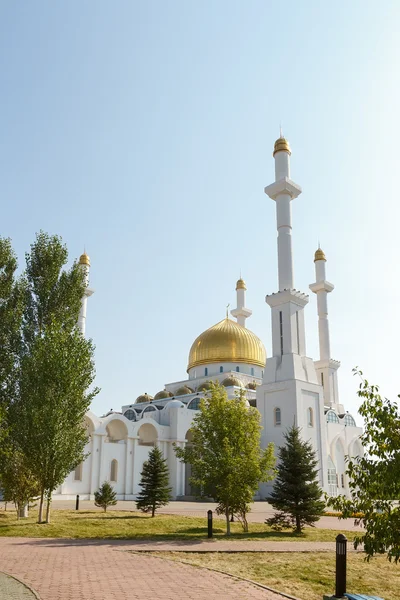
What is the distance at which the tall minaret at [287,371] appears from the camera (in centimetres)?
3800

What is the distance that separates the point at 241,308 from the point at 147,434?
19341mm

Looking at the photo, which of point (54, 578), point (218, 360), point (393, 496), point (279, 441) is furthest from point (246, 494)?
point (218, 360)

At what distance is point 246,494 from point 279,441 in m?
21.5

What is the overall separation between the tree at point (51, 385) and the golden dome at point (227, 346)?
28.7m

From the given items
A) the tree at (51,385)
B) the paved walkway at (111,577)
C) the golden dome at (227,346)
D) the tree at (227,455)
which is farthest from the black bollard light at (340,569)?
the golden dome at (227,346)

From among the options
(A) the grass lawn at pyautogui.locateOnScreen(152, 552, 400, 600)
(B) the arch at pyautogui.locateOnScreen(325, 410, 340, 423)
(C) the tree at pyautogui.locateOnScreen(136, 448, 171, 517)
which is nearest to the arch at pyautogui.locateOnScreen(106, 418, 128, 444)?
(C) the tree at pyautogui.locateOnScreen(136, 448, 171, 517)

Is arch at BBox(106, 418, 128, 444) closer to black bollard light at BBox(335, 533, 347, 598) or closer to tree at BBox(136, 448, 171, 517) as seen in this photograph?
tree at BBox(136, 448, 171, 517)

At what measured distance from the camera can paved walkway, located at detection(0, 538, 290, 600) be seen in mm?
7961

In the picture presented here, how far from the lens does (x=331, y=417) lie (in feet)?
154

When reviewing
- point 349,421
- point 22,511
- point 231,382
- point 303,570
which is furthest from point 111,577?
point 349,421

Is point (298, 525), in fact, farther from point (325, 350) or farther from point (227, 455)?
point (325, 350)

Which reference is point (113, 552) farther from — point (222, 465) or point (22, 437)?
point (22, 437)

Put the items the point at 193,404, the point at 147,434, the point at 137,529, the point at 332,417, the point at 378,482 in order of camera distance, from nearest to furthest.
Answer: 1. the point at 378,482
2. the point at 137,529
3. the point at 147,434
4. the point at 193,404
5. the point at 332,417

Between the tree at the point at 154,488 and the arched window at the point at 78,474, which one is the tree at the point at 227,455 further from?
the arched window at the point at 78,474
